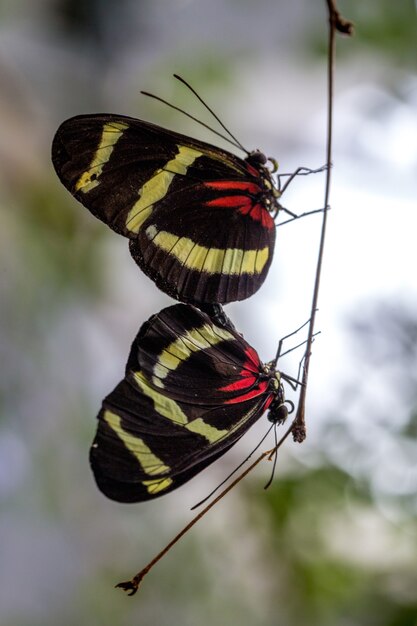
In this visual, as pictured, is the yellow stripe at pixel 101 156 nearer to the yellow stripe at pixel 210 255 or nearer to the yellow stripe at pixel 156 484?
the yellow stripe at pixel 210 255

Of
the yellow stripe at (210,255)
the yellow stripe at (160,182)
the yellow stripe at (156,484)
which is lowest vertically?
the yellow stripe at (156,484)

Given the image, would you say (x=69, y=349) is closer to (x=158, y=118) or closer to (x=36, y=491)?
(x=36, y=491)

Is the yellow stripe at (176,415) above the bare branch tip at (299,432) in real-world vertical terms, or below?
below

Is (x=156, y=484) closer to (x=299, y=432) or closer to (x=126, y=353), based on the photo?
(x=299, y=432)

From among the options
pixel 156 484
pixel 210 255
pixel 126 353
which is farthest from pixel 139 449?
pixel 126 353

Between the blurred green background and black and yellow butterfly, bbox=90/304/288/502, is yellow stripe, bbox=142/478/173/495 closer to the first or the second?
black and yellow butterfly, bbox=90/304/288/502

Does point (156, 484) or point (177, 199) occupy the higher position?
point (177, 199)

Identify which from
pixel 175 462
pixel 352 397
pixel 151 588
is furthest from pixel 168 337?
pixel 151 588

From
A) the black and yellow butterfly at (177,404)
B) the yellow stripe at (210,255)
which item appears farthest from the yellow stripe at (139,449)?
the yellow stripe at (210,255)
